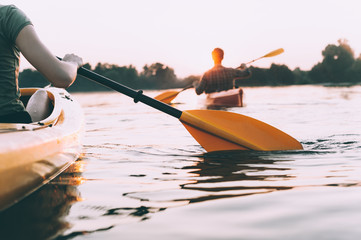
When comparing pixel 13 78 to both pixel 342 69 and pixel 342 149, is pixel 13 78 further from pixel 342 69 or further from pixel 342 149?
pixel 342 69

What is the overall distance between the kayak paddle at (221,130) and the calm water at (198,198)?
0.63ft

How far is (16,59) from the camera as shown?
7.68 feet

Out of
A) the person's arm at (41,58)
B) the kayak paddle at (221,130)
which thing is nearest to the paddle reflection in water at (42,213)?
the person's arm at (41,58)

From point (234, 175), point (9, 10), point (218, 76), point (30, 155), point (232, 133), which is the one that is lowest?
point (234, 175)

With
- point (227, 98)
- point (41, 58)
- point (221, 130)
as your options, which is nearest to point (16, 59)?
point (41, 58)

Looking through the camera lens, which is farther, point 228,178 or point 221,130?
point 221,130

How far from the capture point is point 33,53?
7.22ft

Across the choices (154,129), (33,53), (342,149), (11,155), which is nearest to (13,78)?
(33,53)

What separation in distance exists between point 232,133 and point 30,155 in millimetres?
2598

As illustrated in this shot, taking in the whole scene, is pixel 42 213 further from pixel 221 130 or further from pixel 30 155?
pixel 221 130

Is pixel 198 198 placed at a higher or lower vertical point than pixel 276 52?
lower

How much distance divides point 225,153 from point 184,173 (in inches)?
44.7

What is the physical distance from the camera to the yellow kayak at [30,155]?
1926mm

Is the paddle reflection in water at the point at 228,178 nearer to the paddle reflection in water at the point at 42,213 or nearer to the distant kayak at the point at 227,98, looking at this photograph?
the paddle reflection in water at the point at 42,213
